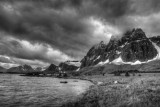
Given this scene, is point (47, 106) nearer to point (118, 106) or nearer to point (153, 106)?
point (118, 106)

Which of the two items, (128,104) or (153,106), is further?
(128,104)

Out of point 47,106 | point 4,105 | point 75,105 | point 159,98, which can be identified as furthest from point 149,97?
point 4,105

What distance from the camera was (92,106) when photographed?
1969 centimetres

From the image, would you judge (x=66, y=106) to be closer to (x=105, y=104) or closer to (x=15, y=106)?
(x=105, y=104)

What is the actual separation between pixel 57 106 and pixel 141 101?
12.1 meters

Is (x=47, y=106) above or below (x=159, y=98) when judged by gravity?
below

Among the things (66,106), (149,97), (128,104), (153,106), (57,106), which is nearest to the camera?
(153,106)

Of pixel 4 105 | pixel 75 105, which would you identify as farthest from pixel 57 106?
pixel 4 105

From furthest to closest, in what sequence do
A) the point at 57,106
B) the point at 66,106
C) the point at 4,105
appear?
the point at 4,105
the point at 57,106
the point at 66,106

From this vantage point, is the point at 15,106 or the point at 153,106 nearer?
the point at 153,106

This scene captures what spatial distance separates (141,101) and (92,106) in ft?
19.6

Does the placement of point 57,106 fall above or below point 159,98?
below

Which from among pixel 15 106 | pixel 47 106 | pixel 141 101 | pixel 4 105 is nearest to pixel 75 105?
pixel 47 106

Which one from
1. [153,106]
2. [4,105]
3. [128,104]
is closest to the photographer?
[153,106]
